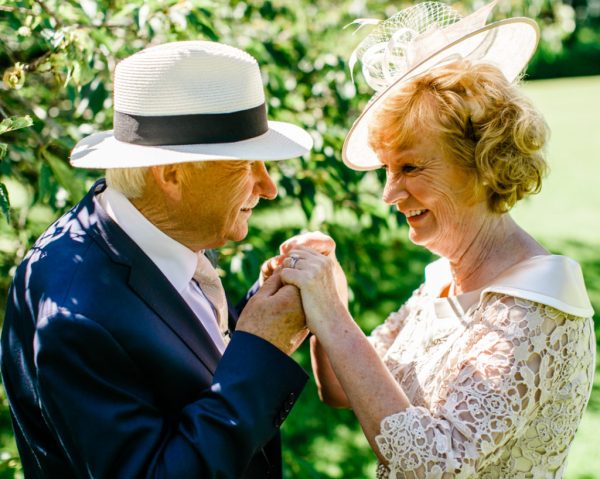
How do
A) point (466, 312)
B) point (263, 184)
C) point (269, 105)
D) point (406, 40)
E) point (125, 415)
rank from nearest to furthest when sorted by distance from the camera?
point (125, 415) < point (263, 184) < point (466, 312) < point (406, 40) < point (269, 105)

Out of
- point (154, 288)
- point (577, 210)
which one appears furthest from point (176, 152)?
point (577, 210)

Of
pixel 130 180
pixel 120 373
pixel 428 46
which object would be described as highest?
pixel 428 46

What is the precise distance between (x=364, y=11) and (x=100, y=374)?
4116 mm

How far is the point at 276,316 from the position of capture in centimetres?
200

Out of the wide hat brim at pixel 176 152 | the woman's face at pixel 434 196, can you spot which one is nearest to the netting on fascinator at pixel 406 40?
the woman's face at pixel 434 196

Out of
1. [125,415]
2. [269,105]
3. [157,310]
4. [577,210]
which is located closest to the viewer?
[125,415]

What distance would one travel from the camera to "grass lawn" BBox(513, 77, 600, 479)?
483 centimetres

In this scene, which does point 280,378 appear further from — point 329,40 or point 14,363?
point 329,40

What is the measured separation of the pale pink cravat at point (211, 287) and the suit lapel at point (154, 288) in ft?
0.95

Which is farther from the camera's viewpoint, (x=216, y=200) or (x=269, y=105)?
(x=269, y=105)

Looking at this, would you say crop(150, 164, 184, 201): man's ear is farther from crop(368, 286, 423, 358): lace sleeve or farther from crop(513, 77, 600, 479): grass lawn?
crop(513, 77, 600, 479): grass lawn

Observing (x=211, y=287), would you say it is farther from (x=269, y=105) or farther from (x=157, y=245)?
(x=269, y=105)

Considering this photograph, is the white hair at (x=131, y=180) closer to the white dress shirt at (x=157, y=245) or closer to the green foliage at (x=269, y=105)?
the white dress shirt at (x=157, y=245)

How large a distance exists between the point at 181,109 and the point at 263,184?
39 centimetres
